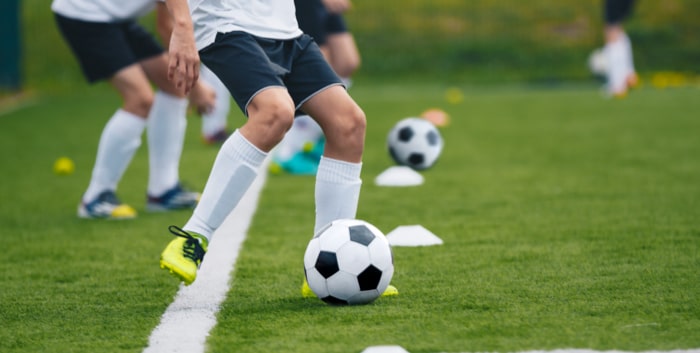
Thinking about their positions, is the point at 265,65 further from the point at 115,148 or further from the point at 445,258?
the point at 115,148

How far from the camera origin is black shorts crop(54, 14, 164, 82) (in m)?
6.37

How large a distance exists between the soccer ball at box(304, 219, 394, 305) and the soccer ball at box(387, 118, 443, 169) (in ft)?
13.8

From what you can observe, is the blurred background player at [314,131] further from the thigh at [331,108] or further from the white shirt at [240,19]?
the thigh at [331,108]

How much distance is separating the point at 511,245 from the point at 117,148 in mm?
2559

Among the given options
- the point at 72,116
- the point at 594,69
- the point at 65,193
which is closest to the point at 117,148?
the point at 65,193

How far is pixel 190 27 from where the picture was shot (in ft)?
13.4

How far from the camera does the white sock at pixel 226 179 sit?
4.09 metres

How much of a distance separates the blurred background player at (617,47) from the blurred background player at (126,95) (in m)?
9.71

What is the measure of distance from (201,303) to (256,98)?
798 millimetres

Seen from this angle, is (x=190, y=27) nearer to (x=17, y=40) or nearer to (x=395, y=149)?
(x=395, y=149)

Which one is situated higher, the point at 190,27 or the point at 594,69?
the point at 594,69

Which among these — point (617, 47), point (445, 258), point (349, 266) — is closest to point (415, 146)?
point (445, 258)

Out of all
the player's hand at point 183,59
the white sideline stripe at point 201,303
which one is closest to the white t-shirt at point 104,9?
the white sideline stripe at point 201,303

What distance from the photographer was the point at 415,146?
8297mm
